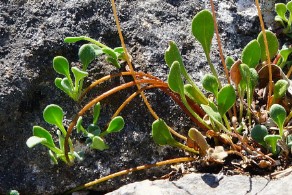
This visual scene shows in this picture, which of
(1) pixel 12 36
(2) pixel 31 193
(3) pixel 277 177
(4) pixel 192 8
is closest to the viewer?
(3) pixel 277 177

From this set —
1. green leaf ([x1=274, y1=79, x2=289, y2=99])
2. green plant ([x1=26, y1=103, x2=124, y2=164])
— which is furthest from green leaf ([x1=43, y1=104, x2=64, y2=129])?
green leaf ([x1=274, y1=79, x2=289, y2=99])

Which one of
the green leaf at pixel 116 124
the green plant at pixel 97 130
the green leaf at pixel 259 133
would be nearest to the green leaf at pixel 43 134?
the green plant at pixel 97 130

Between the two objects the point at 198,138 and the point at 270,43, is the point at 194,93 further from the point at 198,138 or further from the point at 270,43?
the point at 270,43

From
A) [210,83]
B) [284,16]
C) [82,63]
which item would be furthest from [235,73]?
[82,63]

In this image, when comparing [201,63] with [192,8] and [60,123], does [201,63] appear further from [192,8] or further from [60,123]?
[60,123]

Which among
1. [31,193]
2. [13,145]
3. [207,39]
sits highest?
[207,39]

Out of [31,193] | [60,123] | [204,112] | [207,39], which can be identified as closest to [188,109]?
[204,112]

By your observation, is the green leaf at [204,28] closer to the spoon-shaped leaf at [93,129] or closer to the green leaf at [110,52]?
the green leaf at [110,52]
